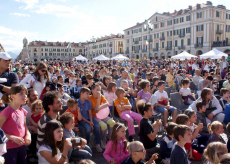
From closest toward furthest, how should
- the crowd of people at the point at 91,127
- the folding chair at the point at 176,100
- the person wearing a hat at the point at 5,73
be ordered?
1. the crowd of people at the point at 91,127
2. the person wearing a hat at the point at 5,73
3. the folding chair at the point at 176,100

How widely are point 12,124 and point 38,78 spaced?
82.7 inches

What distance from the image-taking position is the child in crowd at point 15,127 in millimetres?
2609

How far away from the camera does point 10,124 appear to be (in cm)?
267

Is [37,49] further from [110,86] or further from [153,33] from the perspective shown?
[110,86]

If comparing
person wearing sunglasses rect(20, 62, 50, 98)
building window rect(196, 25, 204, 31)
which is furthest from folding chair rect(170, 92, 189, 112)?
building window rect(196, 25, 204, 31)

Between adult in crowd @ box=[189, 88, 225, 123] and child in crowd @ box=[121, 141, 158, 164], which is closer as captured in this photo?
child in crowd @ box=[121, 141, 158, 164]

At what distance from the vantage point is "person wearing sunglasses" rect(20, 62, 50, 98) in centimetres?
449

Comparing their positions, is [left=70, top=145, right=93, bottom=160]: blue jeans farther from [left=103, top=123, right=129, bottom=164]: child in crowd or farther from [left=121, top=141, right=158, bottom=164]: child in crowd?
[left=121, top=141, right=158, bottom=164]: child in crowd

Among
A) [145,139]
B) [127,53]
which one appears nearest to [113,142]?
[145,139]

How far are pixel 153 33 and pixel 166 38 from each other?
5.42m

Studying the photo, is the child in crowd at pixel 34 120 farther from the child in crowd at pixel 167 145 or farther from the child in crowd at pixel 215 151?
the child in crowd at pixel 215 151

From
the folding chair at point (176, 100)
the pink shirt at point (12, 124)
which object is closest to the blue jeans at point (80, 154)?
the pink shirt at point (12, 124)

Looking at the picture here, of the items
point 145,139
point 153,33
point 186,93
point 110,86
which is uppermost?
point 153,33

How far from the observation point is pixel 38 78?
4.60m
